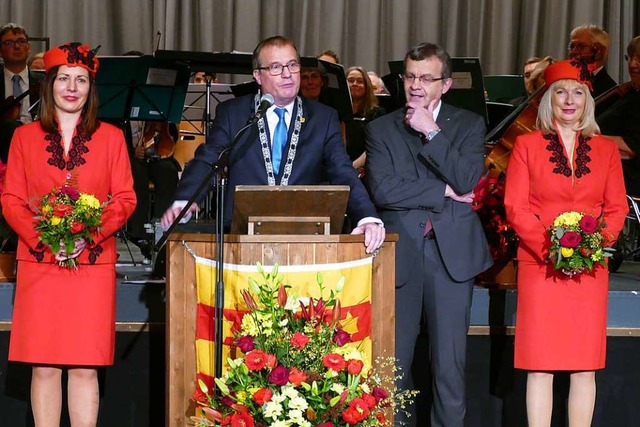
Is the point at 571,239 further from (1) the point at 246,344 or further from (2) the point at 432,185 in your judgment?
(1) the point at 246,344

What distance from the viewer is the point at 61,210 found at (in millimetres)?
4320

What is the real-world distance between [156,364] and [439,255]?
167 cm

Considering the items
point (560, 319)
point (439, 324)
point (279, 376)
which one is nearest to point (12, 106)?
point (439, 324)

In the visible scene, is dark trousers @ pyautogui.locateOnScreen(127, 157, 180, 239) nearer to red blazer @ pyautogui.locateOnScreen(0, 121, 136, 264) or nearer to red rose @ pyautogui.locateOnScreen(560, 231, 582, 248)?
red blazer @ pyautogui.locateOnScreen(0, 121, 136, 264)

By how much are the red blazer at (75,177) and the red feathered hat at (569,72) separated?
1.96 m

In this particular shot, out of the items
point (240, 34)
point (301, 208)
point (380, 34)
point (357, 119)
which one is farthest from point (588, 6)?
point (301, 208)

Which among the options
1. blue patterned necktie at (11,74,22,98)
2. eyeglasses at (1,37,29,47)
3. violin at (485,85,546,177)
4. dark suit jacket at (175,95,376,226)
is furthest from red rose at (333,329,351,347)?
eyeglasses at (1,37,29,47)

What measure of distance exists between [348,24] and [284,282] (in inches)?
297

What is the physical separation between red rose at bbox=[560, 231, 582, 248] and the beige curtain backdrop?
6.91 m

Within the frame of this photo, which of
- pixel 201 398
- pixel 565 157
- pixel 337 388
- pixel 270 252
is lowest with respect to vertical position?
pixel 201 398

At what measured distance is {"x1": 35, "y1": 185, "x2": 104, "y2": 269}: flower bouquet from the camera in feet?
14.2

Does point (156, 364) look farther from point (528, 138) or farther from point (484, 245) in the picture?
point (528, 138)

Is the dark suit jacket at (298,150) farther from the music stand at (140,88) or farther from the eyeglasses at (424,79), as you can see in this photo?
the music stand at (140,88)

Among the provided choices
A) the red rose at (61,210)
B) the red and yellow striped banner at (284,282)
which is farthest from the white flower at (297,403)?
the red rose at (61,210)
